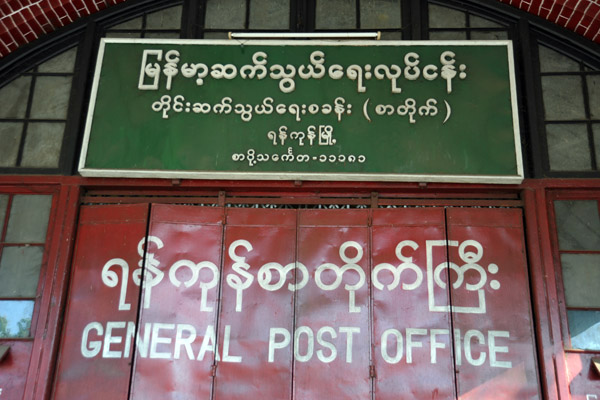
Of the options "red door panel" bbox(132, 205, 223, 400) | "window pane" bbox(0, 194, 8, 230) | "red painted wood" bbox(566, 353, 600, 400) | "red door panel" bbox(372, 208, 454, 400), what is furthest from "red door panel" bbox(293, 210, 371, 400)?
"window pane" bbox(0, 194, 8, 230)

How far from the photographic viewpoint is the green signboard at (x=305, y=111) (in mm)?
5496

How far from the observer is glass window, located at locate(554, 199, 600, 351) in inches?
201

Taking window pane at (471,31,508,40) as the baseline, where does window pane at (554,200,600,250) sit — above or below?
below

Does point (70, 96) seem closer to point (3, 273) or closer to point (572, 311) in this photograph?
point (3, 273)

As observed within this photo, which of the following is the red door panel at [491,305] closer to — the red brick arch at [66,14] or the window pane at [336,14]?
the red brick arch at [66,14]

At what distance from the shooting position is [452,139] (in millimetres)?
5535

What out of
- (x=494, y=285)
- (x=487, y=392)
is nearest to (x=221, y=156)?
(x=494, y=285)

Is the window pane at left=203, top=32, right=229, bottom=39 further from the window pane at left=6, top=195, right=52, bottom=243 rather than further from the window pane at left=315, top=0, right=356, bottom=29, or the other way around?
the window pane at left=6, top=195, right=52, bottom=243

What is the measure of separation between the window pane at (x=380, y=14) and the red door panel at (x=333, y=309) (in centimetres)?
184

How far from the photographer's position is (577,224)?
541 cm

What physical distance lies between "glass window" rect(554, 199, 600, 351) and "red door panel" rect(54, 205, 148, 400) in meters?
3.37

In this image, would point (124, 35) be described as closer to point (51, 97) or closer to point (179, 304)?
point (51, 97)

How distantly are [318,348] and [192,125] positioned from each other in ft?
6.96

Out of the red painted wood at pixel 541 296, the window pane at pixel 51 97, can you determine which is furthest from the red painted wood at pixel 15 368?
the red painted wood at pixel 541 296
